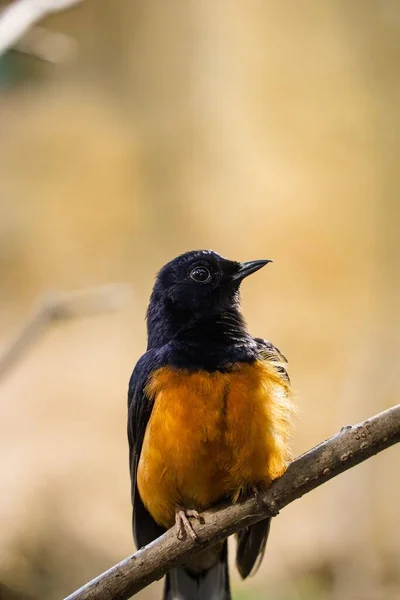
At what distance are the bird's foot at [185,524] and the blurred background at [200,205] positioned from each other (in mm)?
3634

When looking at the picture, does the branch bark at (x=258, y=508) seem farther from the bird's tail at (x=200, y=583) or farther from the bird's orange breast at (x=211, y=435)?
the bird's tail at (x=200, y=583)

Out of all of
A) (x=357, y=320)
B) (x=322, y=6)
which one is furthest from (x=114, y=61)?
(x=357, y=320)

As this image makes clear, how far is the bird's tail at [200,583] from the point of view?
150 inches

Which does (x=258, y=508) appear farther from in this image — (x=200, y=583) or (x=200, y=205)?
(x=200, y=205)

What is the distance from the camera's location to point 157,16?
8.53m

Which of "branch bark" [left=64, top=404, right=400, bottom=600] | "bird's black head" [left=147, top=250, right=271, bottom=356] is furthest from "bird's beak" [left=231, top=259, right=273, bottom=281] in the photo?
"branch bark" [left=64, top=404, right=400, bottom=600]

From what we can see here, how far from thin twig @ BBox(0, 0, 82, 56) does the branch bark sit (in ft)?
7.14

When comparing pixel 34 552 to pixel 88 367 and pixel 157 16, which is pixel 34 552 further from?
pixel 157 16

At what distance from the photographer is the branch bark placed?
267 cm

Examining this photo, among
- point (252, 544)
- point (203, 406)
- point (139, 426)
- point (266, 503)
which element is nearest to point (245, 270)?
point (203, 406)

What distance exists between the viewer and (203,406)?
3.10 meters

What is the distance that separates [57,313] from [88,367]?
3.82 m

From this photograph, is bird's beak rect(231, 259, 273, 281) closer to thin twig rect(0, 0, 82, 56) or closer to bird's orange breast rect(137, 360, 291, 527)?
bird's orange breast rect(137, 360, 291, 527)

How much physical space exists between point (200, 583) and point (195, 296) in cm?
140
